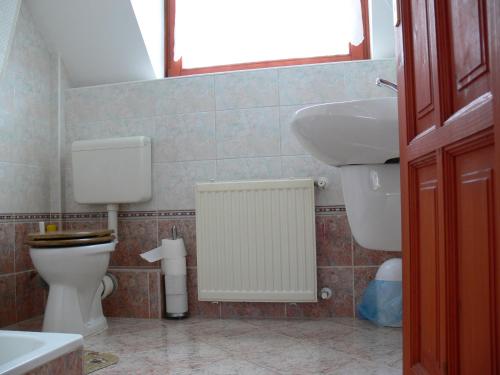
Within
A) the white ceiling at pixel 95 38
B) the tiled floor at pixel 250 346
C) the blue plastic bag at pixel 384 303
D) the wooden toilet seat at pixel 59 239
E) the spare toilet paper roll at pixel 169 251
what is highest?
the white ceiling at pixel 95 38

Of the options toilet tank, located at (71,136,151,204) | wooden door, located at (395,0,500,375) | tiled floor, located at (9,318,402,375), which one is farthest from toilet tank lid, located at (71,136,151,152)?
wooden door, located at (395,0,500,375)

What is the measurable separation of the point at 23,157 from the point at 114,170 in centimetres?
48

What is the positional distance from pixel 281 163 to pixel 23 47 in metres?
1.54

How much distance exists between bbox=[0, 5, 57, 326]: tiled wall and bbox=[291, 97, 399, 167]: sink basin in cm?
164

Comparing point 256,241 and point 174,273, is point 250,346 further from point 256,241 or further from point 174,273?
point 174,273

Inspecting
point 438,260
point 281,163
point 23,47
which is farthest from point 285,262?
point 23,47

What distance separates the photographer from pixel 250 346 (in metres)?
1.99

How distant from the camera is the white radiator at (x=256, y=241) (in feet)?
7.72

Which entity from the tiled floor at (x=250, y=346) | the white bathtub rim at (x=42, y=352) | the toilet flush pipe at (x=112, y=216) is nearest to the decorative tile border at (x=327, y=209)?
the tiled floor at (x=250, y=346)

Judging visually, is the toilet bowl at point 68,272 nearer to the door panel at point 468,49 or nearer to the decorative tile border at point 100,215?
the decorative tile border at point 100,215

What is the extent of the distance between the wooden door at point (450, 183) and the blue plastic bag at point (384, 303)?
1.21m

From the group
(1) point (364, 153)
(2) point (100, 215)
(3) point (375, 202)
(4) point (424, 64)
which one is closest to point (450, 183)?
(4) point (424, 64)

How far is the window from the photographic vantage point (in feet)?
8.55

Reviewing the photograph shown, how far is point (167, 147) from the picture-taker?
2652 mm
